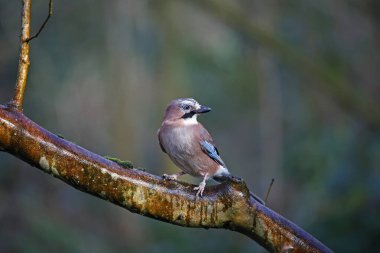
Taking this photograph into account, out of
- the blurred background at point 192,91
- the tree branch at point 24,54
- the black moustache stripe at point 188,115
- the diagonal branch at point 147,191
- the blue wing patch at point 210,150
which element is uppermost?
the tree branch at point 24,54

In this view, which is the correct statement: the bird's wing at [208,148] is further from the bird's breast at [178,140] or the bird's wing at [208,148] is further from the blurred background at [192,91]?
the blurred background at [192,91]

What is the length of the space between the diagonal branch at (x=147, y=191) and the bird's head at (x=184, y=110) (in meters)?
2.29

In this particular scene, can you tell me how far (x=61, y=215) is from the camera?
14508 mm

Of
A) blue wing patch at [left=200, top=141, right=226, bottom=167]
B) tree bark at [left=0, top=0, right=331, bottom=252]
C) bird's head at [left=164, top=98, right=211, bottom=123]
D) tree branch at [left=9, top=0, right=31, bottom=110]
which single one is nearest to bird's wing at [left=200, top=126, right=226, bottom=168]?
blue wing patch at [left=200, top=141, right=226, bottom=167]

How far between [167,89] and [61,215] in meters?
3.86

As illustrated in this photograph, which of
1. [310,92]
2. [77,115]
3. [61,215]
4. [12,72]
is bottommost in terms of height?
[61,215]

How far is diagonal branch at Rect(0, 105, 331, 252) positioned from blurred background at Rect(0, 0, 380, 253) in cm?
572

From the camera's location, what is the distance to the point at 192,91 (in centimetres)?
1659

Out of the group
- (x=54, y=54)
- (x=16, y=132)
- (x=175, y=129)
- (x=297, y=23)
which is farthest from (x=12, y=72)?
(x=16, y=132)

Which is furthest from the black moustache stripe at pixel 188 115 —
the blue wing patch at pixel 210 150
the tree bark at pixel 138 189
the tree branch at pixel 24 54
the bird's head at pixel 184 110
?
the tree branch at pixel 24 54

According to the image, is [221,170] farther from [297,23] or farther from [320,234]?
[297,23]

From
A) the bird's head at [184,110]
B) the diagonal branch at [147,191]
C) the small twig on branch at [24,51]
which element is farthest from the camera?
the bird's head at [184,110]

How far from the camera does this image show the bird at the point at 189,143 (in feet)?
17.6

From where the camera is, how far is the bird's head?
5.60 metres
